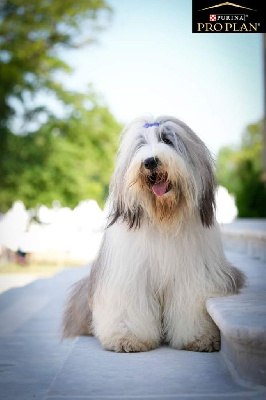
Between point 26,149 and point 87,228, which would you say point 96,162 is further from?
point 87,228

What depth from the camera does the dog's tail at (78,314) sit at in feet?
9.91

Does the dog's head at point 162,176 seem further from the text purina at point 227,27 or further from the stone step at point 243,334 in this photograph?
the text purina at point 227,27

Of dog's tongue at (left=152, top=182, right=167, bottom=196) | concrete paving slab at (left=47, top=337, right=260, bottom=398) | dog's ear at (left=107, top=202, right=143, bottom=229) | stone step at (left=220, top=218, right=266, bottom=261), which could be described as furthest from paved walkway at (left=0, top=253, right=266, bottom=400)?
stone step at (left=220, top=218, right=266, bottom=261)

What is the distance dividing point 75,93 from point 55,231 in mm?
7326

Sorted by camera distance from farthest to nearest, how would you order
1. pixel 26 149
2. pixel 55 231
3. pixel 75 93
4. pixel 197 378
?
pixel 75 93 → pixel 26 149 → pixel 55 231 → pixel 197 378

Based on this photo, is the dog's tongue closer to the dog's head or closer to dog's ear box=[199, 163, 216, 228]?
the dog's head

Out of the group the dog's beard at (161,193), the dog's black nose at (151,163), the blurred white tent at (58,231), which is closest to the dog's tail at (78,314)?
the dog's beard at (161,193)

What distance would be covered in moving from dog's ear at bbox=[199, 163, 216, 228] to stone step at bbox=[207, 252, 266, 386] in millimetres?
350

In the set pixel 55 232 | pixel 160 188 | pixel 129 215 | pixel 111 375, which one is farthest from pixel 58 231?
pixel 111 375

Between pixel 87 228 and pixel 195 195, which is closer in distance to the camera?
pixel 195 195

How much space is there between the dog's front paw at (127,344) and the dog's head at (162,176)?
479 millimetres

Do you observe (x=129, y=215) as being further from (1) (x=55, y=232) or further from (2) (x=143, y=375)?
(1) (x=55, y=232)

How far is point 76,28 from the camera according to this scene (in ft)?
58.3

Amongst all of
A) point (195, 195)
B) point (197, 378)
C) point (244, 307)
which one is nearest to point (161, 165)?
point (195, 195)
